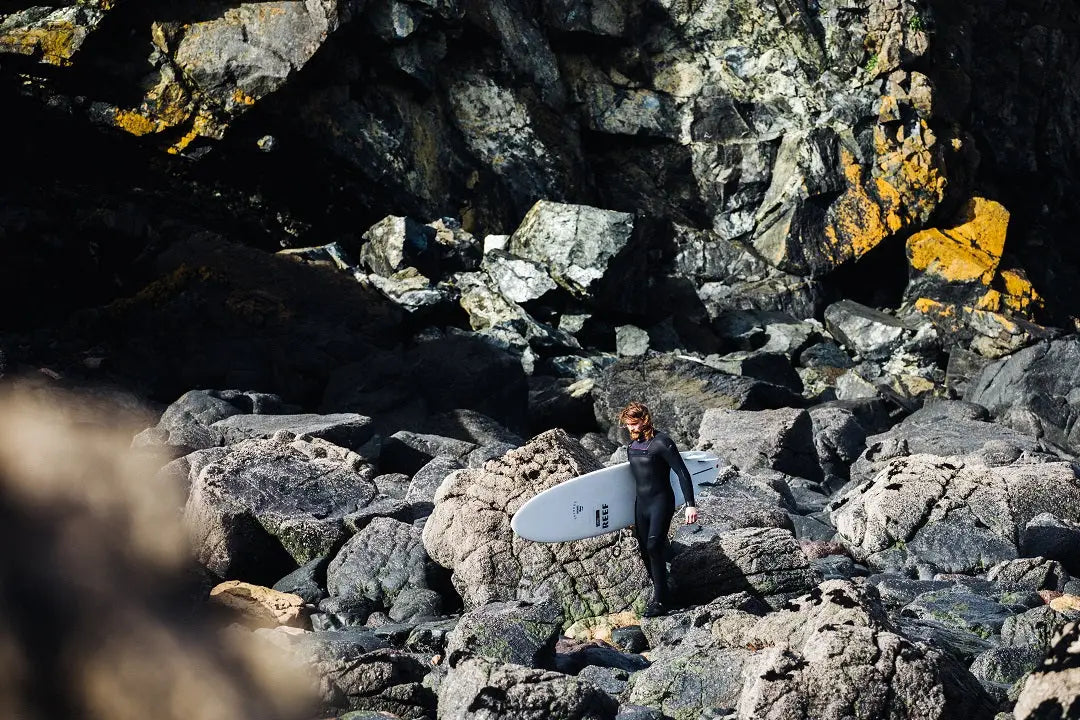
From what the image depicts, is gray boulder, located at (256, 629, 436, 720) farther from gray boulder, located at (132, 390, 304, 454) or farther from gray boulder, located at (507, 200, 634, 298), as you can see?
gray boulder, located at (507, 200, 634, 298)

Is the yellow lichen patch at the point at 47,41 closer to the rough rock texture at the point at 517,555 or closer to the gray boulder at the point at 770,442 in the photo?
the gray boulder at the point at 770,442

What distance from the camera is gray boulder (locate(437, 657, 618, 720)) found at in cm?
559

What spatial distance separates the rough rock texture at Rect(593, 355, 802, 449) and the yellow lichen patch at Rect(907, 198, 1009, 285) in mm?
13973

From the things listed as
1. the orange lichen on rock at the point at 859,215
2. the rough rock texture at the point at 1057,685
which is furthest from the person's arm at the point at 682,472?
the orange lichen on rock at the point at 859,215

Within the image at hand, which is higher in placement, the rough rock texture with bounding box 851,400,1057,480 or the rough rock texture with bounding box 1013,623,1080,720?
the rough rock texture with bounding box 1013,623,1080,720

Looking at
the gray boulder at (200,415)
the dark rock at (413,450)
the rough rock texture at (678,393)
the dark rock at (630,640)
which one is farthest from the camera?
the rough rock texture at (678,393)

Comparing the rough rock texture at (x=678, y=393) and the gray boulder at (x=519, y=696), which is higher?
the gray boulder at (x=519, y=696)

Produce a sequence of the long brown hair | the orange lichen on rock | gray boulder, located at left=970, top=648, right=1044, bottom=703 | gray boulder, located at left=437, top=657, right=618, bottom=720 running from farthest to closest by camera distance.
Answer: the orange lichen on rock < the long brown hair < gray boulder, located at left=970, top=648, right=1044, bottom=703 < gray boulder, located at left=437, top=657, right=618, bottom=720

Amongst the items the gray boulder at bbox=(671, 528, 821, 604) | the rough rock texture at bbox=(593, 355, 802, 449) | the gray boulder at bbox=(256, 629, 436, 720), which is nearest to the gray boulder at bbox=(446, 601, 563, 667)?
the gray boulder at bbox=(256, 629, 436, 720)

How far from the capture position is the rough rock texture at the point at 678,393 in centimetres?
1986

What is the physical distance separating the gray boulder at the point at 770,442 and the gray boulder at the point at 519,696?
10052 millimetres

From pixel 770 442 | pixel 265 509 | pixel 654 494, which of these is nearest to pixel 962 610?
pixel 654 494

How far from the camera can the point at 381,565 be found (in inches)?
369

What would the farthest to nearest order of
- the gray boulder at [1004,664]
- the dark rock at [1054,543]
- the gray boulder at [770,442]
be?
the gray boulder at [770,442]
the dark rock at [1054,543]
the gray boulder at [1004,664]
